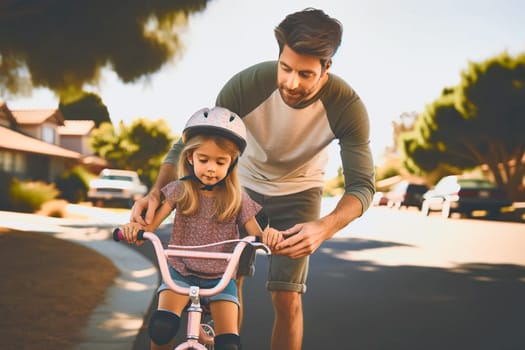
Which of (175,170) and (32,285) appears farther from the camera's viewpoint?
(32,285)

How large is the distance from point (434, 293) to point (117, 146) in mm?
6045

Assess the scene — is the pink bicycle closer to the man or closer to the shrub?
the man

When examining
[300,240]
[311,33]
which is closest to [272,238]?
[300,240]

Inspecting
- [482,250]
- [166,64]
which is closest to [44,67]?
[166,64]

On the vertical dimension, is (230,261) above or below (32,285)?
above

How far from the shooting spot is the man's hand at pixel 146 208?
3.13 m

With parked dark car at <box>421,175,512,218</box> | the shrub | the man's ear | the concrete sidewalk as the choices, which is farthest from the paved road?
the shrub

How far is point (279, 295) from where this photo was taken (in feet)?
12.9

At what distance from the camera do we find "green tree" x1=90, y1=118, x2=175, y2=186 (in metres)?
10.9

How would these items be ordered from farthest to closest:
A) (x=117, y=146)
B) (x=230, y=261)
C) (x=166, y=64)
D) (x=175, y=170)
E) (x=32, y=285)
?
(x=117, y=146), (x=166, y=64), (x=32, y=285), (x=175, y=170), (x=230, y=261)

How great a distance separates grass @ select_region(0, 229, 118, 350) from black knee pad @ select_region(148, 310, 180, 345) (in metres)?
2.44

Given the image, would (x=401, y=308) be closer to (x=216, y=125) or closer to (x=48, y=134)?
A: (x=216, y=125)

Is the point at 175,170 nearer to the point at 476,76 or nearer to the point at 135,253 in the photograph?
the point at 135,253

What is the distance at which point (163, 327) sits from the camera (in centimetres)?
289
